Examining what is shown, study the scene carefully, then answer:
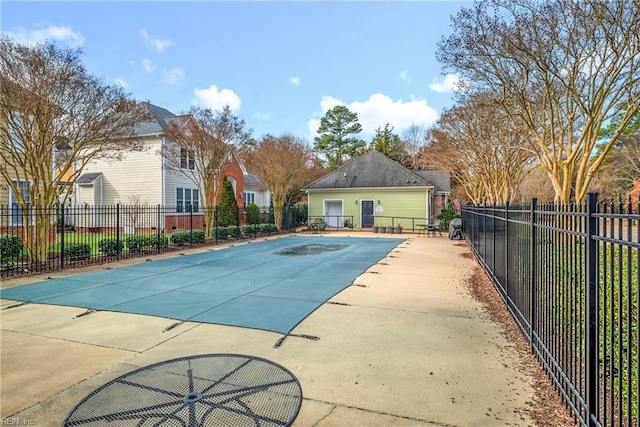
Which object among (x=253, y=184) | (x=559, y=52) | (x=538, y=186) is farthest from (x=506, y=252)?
(x=538, y=186)

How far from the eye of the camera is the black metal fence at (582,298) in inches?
77.4

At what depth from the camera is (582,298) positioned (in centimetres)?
330

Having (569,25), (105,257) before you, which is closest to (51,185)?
(105,257)

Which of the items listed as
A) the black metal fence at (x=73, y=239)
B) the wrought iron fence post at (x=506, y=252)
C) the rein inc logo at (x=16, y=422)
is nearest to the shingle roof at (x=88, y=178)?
the black metal fence at (x=73, y=239)

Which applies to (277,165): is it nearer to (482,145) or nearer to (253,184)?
(253,184)

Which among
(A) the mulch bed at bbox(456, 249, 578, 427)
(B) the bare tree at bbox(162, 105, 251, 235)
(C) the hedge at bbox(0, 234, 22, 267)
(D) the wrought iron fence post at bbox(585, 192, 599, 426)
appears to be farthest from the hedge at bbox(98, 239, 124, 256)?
(D) the wrought iron fence post at bbox(585, 192, 599, 426)

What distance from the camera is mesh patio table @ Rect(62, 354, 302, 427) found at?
2619 millimetres

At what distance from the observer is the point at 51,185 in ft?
32.3

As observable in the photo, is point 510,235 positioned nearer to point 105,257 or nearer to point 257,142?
point 105,257

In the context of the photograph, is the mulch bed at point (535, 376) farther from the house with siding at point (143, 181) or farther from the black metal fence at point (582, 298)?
the house with siding at point (143, 181)

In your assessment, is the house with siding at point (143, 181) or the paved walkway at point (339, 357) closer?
the paved walkway at point (339, 357)

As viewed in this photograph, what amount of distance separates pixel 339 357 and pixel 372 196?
22542mm

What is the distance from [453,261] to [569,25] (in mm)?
6395

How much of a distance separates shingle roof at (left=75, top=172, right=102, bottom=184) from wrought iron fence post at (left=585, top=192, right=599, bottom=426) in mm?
22714
